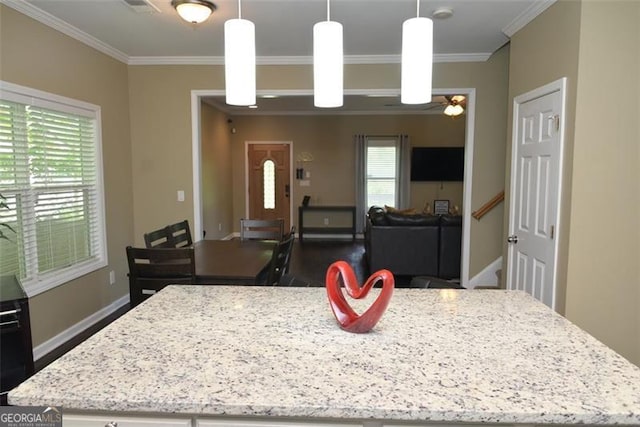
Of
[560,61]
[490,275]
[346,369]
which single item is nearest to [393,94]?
[560,61]

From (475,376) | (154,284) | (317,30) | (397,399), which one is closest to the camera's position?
(397,399)

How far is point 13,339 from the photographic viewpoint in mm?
2146

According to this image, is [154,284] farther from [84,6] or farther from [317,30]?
[84,6]

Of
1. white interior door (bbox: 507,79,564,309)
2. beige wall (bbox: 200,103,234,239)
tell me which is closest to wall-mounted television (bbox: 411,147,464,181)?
beige wall (bbox: 200,103,234,239)

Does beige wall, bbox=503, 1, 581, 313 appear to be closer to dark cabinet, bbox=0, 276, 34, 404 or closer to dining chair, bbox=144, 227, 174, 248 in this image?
dining chair, bbox=144, 227, 174, 248

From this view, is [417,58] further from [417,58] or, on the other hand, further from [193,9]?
[193,9]

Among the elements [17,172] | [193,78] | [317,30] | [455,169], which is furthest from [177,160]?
[455,169]

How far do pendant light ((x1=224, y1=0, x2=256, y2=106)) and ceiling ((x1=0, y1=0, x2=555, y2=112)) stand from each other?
1.57 metres

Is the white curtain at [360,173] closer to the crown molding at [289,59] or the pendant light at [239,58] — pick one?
the crown molding at [289,59]

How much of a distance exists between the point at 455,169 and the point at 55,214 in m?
6.97

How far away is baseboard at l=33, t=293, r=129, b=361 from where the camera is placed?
3082 mm

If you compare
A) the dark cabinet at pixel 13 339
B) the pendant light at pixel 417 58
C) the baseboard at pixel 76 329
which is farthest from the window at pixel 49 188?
the pendant light at pixel 417 58

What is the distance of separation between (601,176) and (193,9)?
290cm

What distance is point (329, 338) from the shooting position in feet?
4.25
